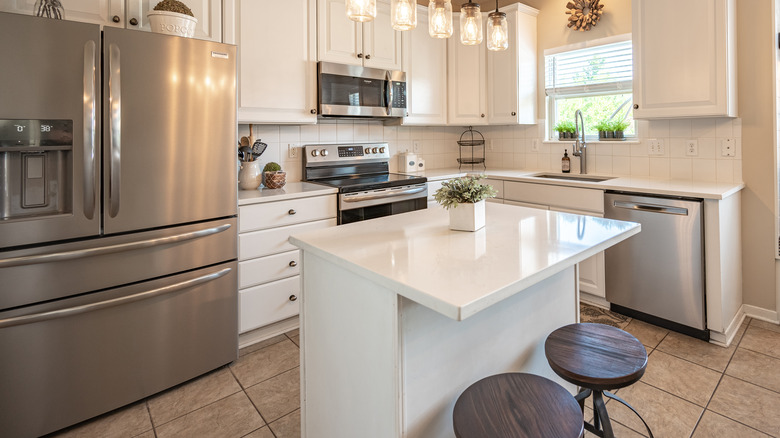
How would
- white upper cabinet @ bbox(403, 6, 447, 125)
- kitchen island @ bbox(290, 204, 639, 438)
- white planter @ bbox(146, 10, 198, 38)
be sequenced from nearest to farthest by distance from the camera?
kitchen island @ bbox(290, 204, 639, 438) < white planter @ bbox(146, 10, 198, 38) < white upper cabinet @ bbox(403, 6, 447, 125)

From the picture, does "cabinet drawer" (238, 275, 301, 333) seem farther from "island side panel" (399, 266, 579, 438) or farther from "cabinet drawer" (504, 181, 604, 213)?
"cabinet drawer" (504, 181, 604, 213)

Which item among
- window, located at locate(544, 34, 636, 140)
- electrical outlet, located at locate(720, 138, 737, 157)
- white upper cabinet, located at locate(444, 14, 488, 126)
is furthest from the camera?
white upper cabinet, located at locate(444, 14, 488, 126)

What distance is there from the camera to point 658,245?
8.47 feet

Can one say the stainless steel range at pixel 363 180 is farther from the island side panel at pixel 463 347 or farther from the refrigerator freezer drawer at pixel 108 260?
the island side panel at pixel 463 347

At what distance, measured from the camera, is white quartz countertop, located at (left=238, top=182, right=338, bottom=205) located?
2.44m

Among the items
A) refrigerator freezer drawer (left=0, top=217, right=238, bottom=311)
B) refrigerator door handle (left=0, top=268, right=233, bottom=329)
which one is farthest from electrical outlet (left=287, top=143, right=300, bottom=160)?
refrigerator door handle (left=0, top=268, right=233, bottom=329)

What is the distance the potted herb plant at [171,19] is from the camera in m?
2.02

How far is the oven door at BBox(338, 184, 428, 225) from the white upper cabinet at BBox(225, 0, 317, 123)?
2.18ft

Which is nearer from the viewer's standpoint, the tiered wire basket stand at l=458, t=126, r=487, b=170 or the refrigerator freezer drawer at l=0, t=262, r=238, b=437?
the refrigerator freezer drawer at l=0, t=262, r=238, b=437

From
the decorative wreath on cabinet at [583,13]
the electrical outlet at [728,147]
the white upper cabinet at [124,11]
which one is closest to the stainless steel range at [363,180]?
the white upper cabinet at [124,11]

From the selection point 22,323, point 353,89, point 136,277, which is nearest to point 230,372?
point 136,277

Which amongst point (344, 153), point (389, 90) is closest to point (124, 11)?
point (344, 153)

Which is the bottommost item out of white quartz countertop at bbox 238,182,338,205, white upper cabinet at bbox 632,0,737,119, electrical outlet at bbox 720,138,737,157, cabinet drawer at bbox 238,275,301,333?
cabinet drawer at bbox 238,275,301,333

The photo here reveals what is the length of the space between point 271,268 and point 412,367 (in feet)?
5.32
